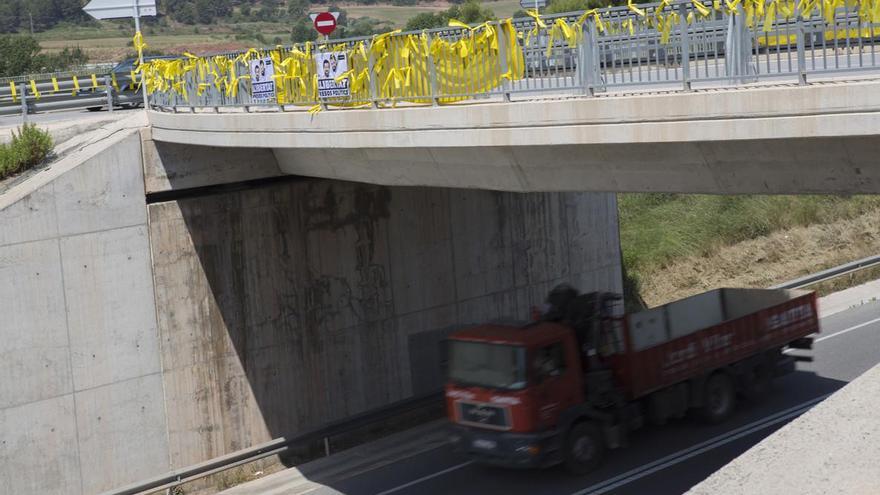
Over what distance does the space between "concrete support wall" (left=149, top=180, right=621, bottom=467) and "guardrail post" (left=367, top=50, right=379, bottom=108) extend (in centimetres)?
484

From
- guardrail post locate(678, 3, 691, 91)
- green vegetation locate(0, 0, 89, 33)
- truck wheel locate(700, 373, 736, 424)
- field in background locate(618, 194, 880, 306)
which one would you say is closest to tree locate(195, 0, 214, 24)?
green vegetation locate(0, 0, 89, 33)

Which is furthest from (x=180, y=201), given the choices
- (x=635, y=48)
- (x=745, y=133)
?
(x=745, y=133)

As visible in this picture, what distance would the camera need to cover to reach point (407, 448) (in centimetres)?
1803

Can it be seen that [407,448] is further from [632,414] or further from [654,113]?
[654,113]

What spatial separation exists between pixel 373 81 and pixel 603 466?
263 inches

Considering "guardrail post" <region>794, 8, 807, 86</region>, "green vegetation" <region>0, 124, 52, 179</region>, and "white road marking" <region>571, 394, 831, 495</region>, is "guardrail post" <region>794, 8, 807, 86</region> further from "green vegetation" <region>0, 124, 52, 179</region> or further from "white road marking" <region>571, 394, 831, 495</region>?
"green vegetation" <region>0, 124, 52, 179</region>

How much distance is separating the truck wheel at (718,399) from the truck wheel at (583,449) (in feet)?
7.60

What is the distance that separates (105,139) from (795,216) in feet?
65.4

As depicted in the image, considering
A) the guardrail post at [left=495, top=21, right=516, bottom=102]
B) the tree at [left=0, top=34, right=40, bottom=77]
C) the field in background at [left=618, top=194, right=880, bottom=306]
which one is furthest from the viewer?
the tree at [left=0, top=34, right=40, bottom=77]

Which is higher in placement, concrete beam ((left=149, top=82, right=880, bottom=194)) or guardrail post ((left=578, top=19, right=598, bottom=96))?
guardrail post ((left=578, top=19, right=598, bottom=96))

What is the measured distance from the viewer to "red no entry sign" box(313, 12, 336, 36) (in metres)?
15.2

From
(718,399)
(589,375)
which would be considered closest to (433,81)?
(589,375)

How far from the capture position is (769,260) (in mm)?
28203

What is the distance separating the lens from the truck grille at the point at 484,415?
1494 cm
